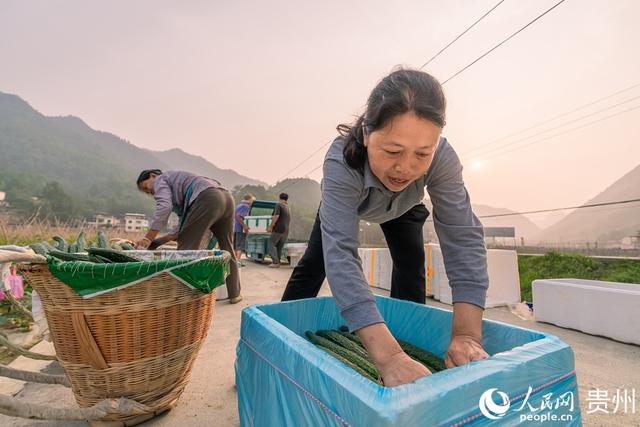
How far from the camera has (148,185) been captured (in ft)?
9.33

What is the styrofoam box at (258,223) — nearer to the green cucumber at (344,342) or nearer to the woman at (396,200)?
the green cucumber at (344,342)

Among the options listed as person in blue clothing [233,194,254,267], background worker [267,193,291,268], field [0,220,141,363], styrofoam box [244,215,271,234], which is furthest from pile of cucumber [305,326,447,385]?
styrofoam box [244,215,271,234]

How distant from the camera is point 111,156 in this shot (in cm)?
10825

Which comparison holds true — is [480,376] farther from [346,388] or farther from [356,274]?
[356,274]

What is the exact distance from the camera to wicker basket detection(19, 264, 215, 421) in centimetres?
104

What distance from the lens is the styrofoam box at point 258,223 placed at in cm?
864

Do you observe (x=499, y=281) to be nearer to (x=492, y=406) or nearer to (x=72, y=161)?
(x=492, y=406)

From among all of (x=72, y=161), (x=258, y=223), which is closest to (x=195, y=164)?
(x=72, y=161)

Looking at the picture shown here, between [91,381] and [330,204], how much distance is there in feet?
3.34

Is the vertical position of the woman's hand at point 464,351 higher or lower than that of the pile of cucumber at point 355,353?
higher

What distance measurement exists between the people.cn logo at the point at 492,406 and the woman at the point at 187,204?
2.46 m

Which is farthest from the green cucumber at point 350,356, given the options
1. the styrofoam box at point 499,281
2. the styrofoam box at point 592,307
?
the styrofoam box at point 499,281

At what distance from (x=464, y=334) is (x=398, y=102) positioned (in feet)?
2.53

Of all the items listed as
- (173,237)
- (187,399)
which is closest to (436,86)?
(187,399)
